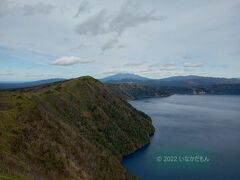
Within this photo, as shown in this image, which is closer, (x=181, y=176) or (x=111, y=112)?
(x=181, y=176)

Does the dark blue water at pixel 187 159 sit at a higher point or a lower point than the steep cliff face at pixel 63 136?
lower

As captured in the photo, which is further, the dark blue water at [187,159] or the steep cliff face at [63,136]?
the dark blue water at [187,159]

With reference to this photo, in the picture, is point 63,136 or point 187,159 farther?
point 187,159

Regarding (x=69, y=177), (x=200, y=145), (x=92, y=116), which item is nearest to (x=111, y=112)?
(x=92, y=116)

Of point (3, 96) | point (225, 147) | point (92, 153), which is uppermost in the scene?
point (3, 96)

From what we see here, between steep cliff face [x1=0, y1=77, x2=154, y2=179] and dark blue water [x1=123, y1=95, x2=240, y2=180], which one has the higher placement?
steep cliff face [x1=0, y1=77, x2=154, y2=179]

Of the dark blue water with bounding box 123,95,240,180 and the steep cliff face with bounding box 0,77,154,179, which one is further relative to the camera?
the dark blue water with bounding box 123,95,240,180

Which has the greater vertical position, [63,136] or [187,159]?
[63,136]

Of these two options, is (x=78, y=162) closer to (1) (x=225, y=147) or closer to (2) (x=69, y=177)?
(2) (x=69, y=177)
